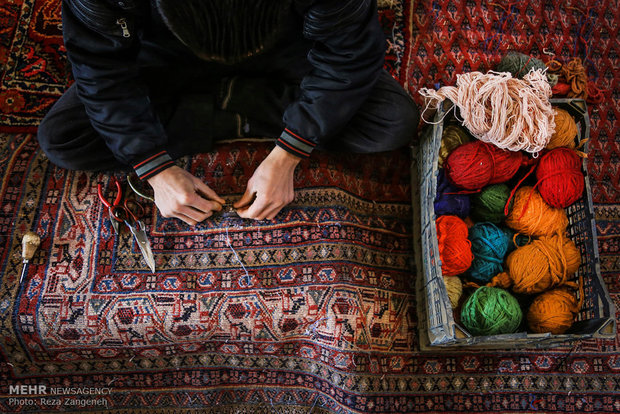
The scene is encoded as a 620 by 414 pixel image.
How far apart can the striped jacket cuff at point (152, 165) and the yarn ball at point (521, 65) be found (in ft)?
3.42

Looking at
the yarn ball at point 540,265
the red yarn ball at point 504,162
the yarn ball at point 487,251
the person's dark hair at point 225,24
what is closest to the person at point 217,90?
the person's dark hair at point 225,24

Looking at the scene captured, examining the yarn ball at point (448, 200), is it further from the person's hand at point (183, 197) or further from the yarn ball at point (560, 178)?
the person's hand at point (183, 197)

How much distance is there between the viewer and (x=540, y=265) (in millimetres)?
1121

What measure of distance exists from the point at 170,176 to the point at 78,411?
78 centimetres

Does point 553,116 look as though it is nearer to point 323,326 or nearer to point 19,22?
point 323,326

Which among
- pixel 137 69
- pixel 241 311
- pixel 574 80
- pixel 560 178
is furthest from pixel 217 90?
pixel 574 80

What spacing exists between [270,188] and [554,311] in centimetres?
80

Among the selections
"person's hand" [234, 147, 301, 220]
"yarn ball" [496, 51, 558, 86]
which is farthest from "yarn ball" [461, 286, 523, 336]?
"yarn ball" [496, 51, 558, 86]

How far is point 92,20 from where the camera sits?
821 mm

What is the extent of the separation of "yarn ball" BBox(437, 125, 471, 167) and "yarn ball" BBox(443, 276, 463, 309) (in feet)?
1.02

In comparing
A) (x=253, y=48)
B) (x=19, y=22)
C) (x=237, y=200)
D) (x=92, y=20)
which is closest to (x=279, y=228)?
(x=237, y=200)

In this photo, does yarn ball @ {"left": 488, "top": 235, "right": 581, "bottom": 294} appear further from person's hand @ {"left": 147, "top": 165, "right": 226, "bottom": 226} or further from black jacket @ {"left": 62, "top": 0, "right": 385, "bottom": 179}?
person's hand @ {"left": 147, "top": 165, "right": 226, "bottom": 226}

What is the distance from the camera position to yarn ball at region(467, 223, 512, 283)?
3.84 feet

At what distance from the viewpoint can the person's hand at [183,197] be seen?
3.53 ft
